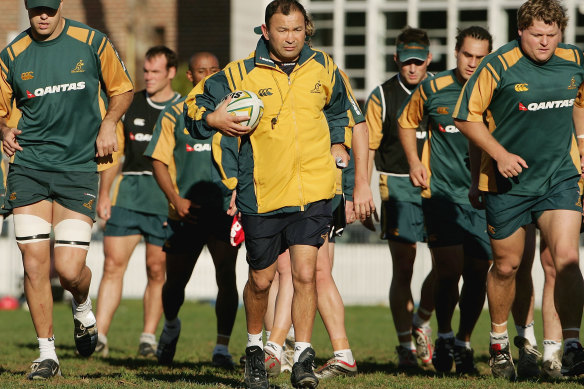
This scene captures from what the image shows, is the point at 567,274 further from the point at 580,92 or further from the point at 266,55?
the point at 266,55

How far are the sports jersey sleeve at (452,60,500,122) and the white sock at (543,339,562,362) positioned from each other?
76.3 inches

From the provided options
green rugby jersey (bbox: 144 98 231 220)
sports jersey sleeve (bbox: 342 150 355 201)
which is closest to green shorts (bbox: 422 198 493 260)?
sports jersey sleeve (bbox: 342 150 355 201)

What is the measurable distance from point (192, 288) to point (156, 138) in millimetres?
10489

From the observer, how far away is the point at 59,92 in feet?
26.1

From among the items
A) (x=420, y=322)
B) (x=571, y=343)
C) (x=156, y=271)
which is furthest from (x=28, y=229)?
(x=420, y=322)

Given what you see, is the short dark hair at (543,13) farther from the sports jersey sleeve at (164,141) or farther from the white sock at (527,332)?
the sports jersey sleeve at (164,141)

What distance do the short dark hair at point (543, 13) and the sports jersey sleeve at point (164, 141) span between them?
368cm

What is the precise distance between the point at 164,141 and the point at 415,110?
2.33 meters

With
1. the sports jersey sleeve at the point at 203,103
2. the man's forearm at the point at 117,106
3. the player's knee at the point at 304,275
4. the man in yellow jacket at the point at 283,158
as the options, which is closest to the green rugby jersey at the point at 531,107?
the man in yellow jacket at the point at 283,158

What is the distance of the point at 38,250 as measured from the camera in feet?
26.3

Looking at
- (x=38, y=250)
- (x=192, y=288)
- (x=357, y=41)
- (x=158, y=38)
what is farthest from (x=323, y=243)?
(x=158, y=38)

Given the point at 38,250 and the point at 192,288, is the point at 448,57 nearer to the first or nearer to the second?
the point at 192,288

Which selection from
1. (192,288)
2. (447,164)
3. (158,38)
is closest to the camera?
(447,164)

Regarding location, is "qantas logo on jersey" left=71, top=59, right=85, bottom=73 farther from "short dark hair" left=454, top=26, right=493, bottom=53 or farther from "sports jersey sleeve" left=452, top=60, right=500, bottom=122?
"short dark hair" left=454, top=26, right=493, bottom=53
